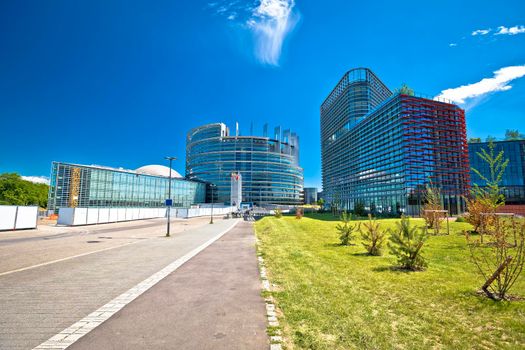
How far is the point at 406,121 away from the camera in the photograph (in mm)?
65125

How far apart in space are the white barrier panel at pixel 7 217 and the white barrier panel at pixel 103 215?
32.7ft

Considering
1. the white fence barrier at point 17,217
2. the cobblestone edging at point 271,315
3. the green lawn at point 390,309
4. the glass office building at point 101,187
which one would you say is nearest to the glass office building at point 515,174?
the green lawn at point 390,309

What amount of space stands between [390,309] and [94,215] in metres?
37.7

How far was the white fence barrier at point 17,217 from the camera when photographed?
76.3 feet

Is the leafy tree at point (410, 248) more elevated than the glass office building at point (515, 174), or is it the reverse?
the glass office building at point (515, 174)

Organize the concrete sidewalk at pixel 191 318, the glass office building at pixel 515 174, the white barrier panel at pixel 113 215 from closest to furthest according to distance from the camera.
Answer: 1. the concrete sidewalk at pixel 191 318
2. the white barrier panel at pixel 113 215
3. the glass office building at pixel 515 174

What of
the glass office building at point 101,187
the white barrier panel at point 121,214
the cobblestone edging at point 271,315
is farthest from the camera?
the glass office building at point 101,187

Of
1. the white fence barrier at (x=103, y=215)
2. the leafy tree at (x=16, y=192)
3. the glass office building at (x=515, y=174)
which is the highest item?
the glass office building at (x=515, y=174)

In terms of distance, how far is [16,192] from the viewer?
71938 mm

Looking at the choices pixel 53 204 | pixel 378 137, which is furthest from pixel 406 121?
pixel 53 204

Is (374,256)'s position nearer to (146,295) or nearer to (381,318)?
(381,318)

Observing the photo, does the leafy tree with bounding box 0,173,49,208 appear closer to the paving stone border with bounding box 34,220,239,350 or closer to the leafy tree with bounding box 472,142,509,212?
the paving stone border with bounding box 34,220,239,350

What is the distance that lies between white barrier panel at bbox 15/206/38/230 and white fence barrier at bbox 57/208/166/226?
4.62m

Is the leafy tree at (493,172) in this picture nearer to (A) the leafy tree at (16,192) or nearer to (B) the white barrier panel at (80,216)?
(B) the white barrier panel at (80,216)
